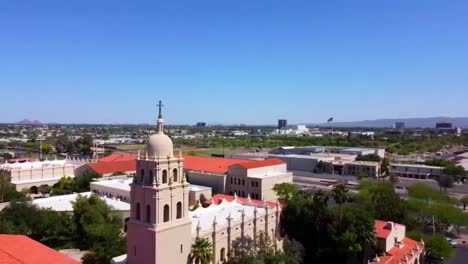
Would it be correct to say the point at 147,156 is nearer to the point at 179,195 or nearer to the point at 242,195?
the point at 179,195

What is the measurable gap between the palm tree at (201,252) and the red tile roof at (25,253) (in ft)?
30.2

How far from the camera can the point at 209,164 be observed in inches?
3386

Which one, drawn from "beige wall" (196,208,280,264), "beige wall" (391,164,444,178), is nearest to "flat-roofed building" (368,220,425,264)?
"beige wall" (196,208,280,264)

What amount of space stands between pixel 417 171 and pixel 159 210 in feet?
319

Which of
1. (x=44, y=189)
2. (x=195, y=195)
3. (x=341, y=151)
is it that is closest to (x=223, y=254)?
(x=195, y=195)

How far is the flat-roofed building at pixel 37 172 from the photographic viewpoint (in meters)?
81.1

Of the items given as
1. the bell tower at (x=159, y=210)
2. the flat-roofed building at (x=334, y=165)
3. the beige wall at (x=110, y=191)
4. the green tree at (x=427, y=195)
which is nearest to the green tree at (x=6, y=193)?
the beige wall at (x=110, y=191)

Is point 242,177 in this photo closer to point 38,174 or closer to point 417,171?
point 38,174

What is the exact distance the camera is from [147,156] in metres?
30.5

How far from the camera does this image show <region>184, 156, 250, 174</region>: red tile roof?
81.4 meters

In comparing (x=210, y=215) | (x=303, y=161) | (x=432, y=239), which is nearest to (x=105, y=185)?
(x=210, y=215)

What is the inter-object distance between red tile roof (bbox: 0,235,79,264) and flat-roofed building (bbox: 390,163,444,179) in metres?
99.3

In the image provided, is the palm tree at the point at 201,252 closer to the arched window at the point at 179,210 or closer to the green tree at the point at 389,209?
the arched window at the point at 179,210

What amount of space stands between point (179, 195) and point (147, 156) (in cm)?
393
